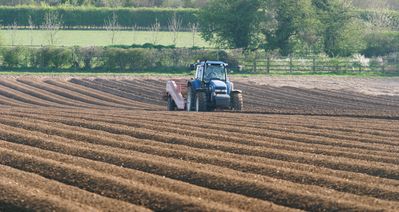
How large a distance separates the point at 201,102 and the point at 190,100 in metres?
0.78

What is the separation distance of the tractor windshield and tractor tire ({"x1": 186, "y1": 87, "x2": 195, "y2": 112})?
25.3 inches

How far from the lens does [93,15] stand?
8500 cm

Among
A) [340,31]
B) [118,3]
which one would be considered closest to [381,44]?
[340,31]

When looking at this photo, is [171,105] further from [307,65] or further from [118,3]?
[118,3]

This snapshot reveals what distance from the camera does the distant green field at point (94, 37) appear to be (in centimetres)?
7412

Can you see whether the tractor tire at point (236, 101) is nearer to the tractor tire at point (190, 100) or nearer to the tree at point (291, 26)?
the tractor tire at point (190, 100)

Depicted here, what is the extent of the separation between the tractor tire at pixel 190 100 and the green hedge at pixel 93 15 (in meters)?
57.1

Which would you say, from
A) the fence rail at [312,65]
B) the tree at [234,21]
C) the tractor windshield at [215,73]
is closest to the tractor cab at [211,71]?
the tractor windshield at [215,73]

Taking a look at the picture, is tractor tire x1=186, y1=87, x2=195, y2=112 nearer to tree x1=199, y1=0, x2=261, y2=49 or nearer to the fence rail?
the fence rail

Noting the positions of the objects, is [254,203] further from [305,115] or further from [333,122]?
[305,115]

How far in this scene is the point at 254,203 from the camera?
34.2 ft

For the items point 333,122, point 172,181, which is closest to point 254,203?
point 172,181

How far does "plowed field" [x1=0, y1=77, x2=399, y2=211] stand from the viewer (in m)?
10.6

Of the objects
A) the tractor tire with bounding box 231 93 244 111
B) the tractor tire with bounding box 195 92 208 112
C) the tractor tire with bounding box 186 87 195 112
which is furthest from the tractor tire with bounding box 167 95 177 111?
the tractor tire with bounding box 231 93 244 111
